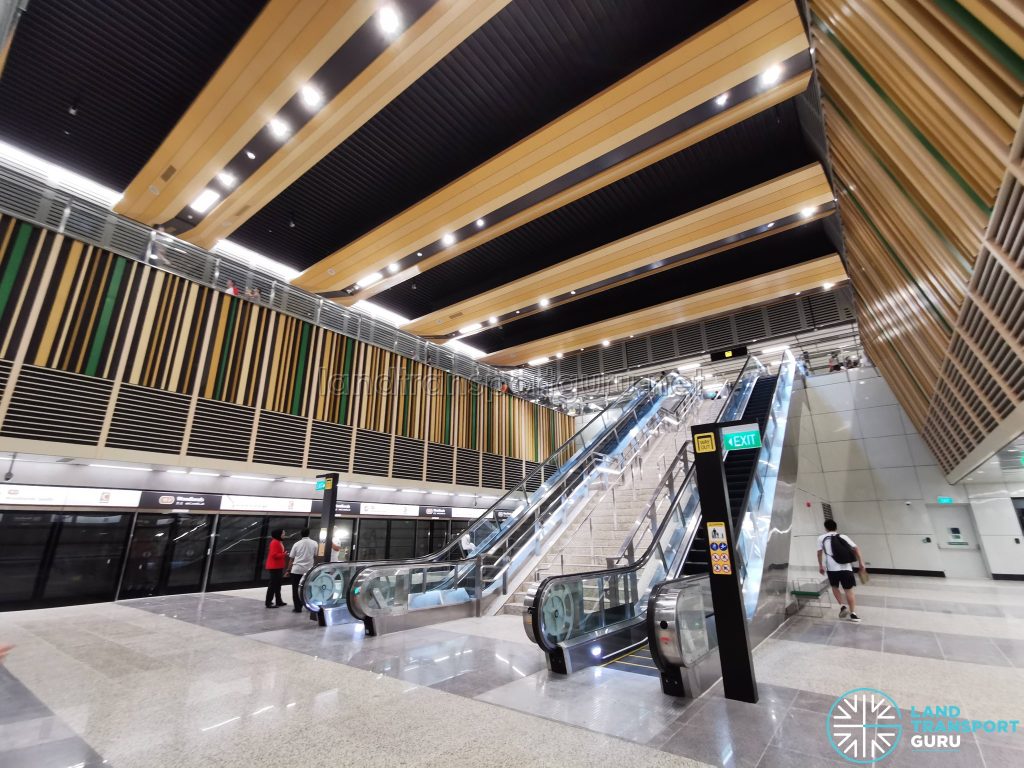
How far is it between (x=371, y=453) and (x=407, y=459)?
1148 millimetres

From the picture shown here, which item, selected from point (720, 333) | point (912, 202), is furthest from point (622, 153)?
point (720, 333)

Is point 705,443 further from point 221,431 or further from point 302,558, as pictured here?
point 221,431

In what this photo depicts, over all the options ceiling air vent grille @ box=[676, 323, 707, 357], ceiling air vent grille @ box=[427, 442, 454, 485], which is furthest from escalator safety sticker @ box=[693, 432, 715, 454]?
ceiling air vent grille @ box=[676, 323, 707, 357]

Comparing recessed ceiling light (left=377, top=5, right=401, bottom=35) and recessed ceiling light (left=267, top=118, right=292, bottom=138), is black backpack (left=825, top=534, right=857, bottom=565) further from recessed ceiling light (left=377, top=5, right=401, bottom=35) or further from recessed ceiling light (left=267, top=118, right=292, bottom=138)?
recessed ceiling light (left=267, top=118, right=292, bottom=138)

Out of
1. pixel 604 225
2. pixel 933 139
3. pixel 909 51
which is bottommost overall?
pixel 933 139

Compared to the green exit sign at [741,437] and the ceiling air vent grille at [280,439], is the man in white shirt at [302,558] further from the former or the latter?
the green exit sign at [741,437]

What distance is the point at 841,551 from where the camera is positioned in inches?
246

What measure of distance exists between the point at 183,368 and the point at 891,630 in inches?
463

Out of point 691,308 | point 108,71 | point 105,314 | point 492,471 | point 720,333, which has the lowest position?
point 492,471

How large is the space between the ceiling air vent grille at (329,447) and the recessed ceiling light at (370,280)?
3.38m

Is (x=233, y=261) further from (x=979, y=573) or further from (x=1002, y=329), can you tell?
(x=979, y=573)

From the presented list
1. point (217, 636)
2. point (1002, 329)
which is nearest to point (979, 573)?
point (1002, 329)

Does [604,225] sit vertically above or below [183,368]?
above

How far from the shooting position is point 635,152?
7.55 m
